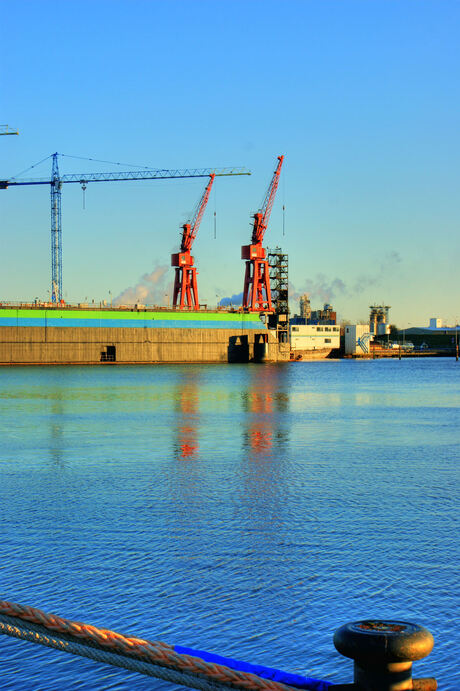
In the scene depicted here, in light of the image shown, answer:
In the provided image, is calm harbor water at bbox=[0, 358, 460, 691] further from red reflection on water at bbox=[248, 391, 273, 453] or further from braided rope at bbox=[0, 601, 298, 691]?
braided rope at bbox=[0, 601, 298, 691]

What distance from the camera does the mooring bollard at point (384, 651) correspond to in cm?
358

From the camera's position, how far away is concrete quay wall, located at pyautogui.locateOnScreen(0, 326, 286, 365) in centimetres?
10681

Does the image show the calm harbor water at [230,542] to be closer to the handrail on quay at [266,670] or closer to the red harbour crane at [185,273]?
the handrail on quay at [266,670]

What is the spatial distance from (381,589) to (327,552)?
177cm

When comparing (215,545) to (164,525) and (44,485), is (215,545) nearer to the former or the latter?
(164,525)

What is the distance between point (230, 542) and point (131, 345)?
341 ft

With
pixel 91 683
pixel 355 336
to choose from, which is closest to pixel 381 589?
pixel 91 683

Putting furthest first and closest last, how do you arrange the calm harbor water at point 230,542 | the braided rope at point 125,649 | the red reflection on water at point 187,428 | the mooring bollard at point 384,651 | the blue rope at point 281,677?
the red reflection on water at point 187,428, the calm harbor water at point 230,542, the blue rope at point 281,677, the braided rope at point 125,649, the mooring bollard at point 384,651

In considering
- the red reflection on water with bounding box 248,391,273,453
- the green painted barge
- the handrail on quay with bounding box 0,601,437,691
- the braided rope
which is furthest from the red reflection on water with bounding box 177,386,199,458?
the green painted barge

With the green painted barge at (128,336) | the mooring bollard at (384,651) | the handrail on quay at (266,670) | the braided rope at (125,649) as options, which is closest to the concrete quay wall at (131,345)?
the green painted barge at (128,336)

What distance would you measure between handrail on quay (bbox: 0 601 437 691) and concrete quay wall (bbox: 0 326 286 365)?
10499 cm

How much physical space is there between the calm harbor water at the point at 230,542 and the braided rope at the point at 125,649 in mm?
2811

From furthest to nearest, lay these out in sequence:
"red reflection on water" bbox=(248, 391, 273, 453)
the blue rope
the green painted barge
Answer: the green painted barge, "red reflection on water" bbox=(248, 391, 273, 453), the blue rope

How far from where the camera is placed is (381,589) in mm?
9531
